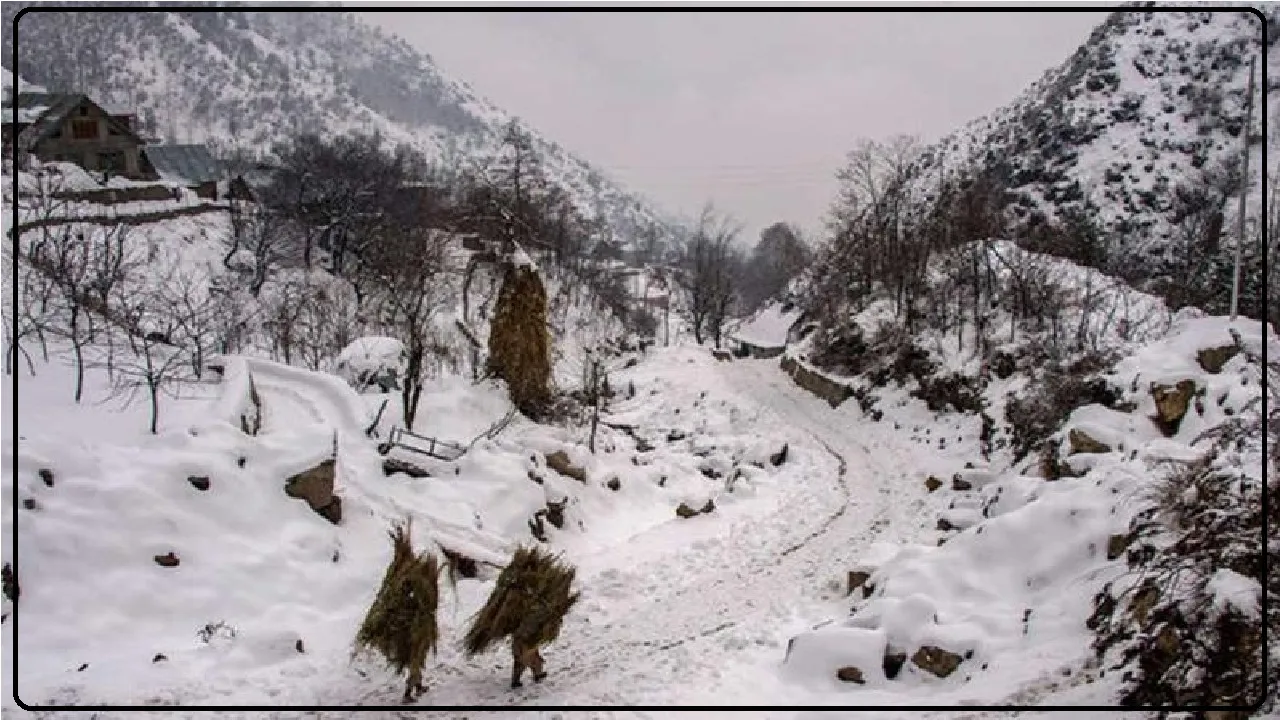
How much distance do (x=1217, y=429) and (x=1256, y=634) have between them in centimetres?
183

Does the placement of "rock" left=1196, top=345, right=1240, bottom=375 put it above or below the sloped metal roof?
below

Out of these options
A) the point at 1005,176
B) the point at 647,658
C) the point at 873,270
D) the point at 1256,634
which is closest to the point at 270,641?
the point at 647,658

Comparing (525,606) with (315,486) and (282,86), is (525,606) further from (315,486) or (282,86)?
(282,86)

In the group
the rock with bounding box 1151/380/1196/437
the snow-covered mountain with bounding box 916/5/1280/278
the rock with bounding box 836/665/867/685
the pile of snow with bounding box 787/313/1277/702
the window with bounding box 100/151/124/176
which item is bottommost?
the rock with bounding box 836/665/867/685

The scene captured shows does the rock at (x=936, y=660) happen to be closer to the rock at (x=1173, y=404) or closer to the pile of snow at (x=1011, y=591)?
the pile of snow at (x=1011, y=591)

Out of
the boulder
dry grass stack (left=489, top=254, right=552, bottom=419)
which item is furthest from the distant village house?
the boulder

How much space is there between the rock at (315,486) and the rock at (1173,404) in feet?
38.2

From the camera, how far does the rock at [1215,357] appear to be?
539 inches

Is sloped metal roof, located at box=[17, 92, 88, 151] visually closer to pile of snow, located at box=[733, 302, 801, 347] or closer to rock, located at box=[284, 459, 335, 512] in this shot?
rock, located at box=[284, 459, 335, 512]

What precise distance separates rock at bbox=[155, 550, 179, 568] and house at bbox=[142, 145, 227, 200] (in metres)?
18.9

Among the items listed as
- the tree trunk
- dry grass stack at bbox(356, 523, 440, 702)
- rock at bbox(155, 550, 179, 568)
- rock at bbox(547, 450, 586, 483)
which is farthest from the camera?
rock at bbox(547, 450, 586, 483)

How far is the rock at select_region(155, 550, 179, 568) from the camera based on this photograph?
905cm

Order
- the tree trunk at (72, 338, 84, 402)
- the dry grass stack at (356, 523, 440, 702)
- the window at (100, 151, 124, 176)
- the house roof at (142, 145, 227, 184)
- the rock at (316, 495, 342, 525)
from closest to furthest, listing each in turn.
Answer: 1. the dry grass stack at (356, 523, 440, 702)
2. the tree trunk at (72, 338, 84, 402)
3. the rock at (316, 495, 342, 525)
4. the window at (100, 151, 124, 176)
5. the house roof at (142, 145, 227, 184)

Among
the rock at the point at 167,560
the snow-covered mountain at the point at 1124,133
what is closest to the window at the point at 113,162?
the rock at the point at 167,560
